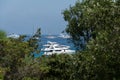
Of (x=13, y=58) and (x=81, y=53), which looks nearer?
(x=81, y=53)

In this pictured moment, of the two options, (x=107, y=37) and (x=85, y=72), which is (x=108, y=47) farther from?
(x=85, y=72)

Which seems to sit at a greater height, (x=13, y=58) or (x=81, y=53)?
(x=81, y=53)

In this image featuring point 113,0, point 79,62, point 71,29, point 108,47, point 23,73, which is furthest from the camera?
point 71,29

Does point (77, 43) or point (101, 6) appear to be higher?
point (101, 6)

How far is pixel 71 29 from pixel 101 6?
319 inches

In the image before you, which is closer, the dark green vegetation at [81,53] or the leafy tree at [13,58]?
the dark green vegetation at [81,53]

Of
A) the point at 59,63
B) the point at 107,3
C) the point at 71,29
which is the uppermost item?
the point at 107,3

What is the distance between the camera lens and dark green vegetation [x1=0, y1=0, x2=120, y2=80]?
12.0 meters

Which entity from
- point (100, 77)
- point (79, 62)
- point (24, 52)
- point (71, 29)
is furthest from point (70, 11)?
point (100, 77)

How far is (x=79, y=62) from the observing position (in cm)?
1429

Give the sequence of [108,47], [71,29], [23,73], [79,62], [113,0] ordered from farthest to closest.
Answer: [71,29] < [23,73] < [79,62] < [113,0] < [108,47]

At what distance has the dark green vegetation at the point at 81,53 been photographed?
1201 centimetres

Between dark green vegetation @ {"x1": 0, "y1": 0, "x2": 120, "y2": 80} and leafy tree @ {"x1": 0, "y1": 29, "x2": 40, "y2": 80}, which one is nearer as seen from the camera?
dark green vegetation @ {"x1": 0, "y1": 0, "x2": 120, "y2": 80}

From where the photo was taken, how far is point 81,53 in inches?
564
